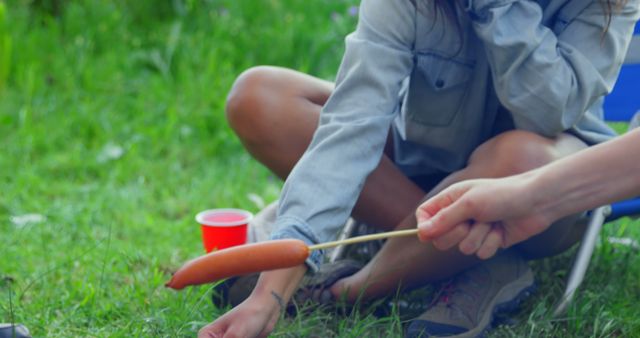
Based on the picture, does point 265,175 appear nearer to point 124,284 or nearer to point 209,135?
point 209,135

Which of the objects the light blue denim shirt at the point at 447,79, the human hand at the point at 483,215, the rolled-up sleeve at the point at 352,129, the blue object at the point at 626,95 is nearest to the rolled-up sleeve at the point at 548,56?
the light blue denim shirt at the point at 447,79

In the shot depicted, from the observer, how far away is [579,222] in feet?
7.14

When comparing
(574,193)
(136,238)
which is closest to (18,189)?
(136,238)

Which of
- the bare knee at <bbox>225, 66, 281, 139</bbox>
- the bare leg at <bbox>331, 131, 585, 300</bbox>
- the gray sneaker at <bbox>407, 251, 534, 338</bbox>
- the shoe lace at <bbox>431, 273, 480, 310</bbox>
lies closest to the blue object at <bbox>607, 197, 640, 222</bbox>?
the bare leg at <bbox>331, 131, 585, 300</bbox>

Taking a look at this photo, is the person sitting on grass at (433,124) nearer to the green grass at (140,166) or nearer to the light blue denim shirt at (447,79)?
the light blue denim shirt at (447,79)

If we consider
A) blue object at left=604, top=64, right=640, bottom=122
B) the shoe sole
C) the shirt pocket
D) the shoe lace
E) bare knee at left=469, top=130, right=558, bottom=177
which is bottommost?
the shoe sole

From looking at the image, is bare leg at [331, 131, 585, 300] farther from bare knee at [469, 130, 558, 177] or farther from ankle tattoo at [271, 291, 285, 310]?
ankle tattoo at [271, 291, 285, 310]

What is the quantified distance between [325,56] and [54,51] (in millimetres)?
1063

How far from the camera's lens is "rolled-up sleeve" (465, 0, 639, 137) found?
1.92 m

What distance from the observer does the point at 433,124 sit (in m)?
2.12

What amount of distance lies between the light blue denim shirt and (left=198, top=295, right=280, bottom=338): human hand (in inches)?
4.9

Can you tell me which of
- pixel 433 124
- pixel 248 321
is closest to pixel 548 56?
pixel 433 124

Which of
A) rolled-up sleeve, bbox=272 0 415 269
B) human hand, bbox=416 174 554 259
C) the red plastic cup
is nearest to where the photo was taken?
human hand, bbox=416 174 554 259

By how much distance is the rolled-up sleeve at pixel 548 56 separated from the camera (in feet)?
6.31
